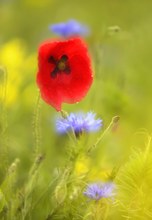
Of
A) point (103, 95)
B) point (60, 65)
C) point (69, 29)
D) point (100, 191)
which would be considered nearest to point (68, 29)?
point (69, 29)

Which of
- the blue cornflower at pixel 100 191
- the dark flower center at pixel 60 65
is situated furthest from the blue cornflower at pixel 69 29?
the blue cornflower at pixel 100 191

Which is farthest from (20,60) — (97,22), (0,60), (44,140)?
(97,22)

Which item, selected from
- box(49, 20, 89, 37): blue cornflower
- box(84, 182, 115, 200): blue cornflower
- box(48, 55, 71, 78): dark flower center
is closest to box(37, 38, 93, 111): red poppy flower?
box(48, 55, 71, 78): dark flower center

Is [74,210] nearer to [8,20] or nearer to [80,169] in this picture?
[80,169]

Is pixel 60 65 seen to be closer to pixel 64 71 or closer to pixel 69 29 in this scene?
pixel 64 71

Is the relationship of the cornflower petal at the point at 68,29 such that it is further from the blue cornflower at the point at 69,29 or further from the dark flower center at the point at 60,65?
the dark flower center at the point at 60,65

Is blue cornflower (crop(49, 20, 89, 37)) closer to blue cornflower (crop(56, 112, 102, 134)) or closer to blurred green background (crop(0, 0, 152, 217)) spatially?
blurred green background (crop(0, 0, 152, 217))
